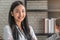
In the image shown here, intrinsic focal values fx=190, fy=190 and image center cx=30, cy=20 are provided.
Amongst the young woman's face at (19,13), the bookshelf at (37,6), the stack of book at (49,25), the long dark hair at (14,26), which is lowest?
the stack of book at (49,25)

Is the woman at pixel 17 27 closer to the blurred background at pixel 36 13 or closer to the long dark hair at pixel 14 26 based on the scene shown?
the long dark hair at pixel 14 26

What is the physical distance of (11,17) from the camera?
1692 millimetres

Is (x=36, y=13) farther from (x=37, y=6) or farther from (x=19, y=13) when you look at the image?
(x=19, y=13)

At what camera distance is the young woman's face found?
5.33ft

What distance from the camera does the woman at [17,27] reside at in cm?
159

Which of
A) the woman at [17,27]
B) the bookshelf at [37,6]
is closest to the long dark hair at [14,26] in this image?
the woman at [17,27]

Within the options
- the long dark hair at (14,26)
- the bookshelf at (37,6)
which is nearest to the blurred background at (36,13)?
the bookshelf at (37,6)

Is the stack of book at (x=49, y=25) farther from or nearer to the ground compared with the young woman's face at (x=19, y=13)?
nearer to the ground

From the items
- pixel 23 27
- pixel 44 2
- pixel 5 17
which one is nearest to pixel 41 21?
pixel 44 2

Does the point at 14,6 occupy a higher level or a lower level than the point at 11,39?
higher

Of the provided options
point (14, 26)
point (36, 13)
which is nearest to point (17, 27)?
point (14, 26)

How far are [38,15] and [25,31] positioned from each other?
1.92 meters

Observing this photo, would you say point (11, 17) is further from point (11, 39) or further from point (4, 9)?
point (4, 9)

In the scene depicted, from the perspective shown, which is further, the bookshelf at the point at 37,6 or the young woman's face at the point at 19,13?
the bookshelf at the point at 37,6
